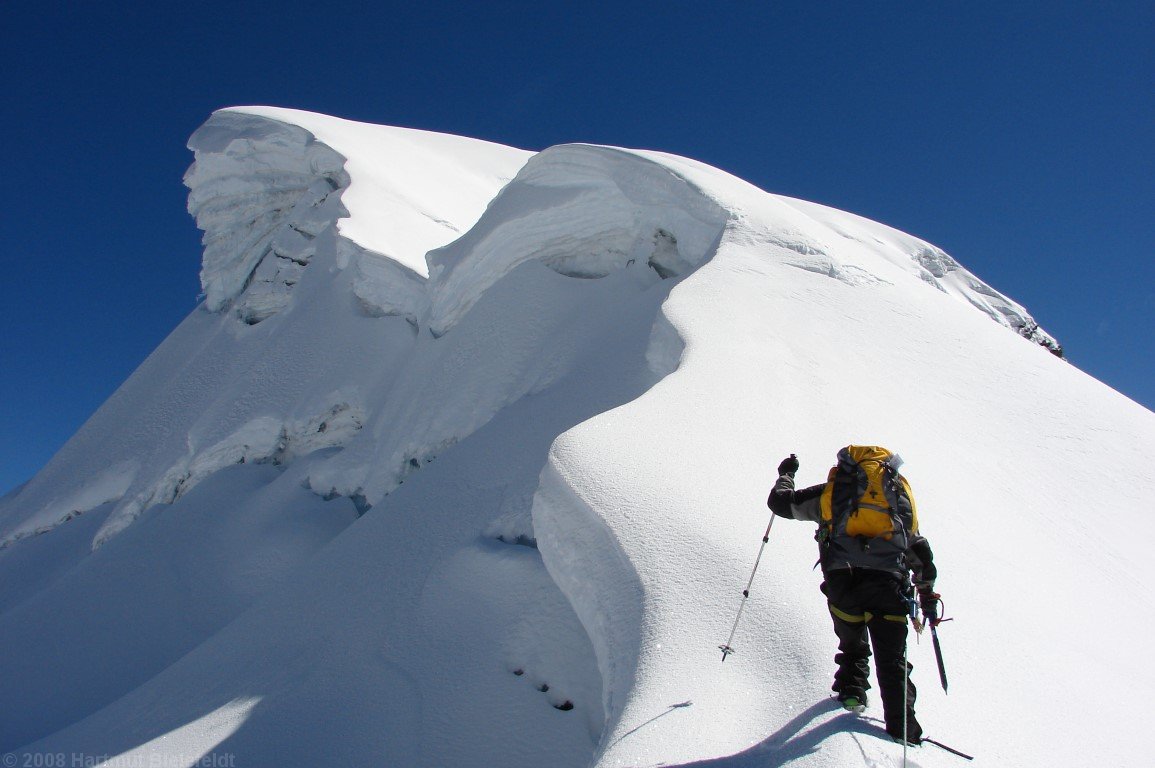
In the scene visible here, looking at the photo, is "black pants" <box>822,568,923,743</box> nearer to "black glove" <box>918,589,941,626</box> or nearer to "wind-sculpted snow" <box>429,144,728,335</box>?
"black glove" <box>918,589,941,626</box>

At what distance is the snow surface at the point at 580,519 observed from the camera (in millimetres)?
3393

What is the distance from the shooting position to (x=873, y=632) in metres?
2.92

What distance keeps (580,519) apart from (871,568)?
1.76 meters

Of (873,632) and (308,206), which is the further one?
(308,206)

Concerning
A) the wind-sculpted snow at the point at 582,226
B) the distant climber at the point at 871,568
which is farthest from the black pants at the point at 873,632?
the wind-sculpted snow at the point at 582,226

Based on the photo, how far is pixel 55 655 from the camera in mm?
9602

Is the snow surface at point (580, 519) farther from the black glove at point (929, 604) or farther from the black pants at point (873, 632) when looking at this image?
the black glove at point (929, 604)

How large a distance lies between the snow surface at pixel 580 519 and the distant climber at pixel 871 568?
0.23 meters

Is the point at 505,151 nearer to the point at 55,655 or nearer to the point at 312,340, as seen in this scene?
the point at 312,340

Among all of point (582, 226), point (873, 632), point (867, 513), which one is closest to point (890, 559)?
point (867, 513)

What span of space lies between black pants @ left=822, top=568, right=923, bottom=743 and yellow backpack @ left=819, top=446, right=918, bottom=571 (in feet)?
0.27

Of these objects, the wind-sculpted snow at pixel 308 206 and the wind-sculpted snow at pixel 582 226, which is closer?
the wind-sculpted snow at pixel 582 226

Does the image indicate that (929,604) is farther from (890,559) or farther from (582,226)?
(582,226)

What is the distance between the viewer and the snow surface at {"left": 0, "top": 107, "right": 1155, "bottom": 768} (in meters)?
3.39
